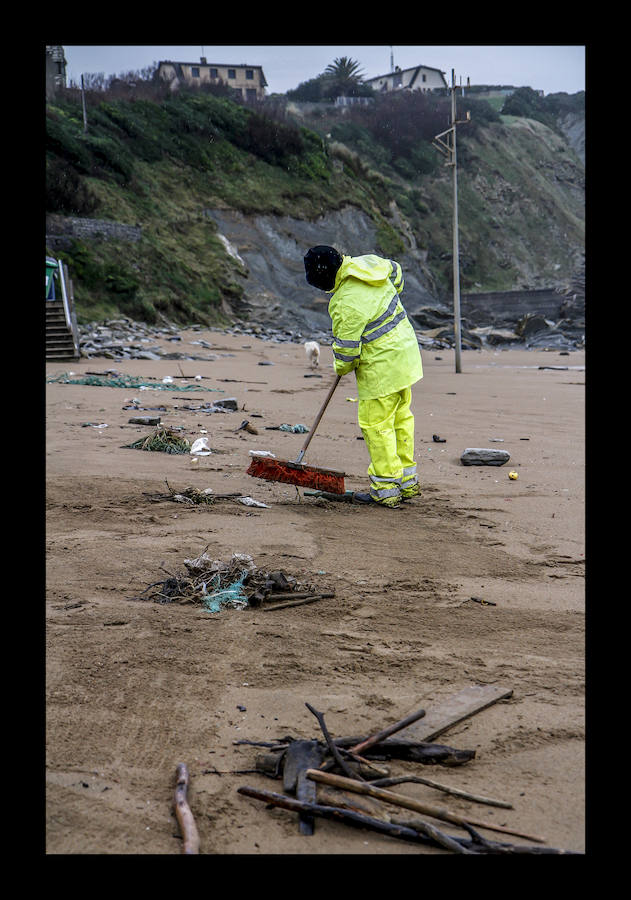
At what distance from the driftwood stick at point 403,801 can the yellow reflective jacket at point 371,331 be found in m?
3.91

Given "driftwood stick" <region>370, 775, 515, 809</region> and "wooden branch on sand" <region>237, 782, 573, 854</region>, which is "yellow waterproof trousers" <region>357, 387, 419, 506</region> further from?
"wooden branch on sand" <region>237, 782, 573, 854</region>

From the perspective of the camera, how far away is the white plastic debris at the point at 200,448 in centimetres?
704

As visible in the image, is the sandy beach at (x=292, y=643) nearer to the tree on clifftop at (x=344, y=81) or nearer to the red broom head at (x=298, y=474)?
the red broom head at (x=298, y=474)

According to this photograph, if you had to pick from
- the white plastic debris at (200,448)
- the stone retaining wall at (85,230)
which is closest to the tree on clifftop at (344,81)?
the stone retaining wall at (85,230)

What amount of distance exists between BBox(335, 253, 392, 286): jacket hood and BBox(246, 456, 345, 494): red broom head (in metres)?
1.38

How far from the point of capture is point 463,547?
4668 millimetres

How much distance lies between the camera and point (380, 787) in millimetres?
2145

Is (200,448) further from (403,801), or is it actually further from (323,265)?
(403,801)

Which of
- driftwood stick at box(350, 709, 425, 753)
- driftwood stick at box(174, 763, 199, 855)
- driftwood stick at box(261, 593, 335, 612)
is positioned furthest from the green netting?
driftwood stick at box(174, 763, 199, 855)

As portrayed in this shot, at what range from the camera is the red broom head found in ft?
18.4

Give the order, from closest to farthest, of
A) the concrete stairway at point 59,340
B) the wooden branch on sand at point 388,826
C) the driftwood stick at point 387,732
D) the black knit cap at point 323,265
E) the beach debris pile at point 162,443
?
the wooden branch on sand at point 388,826
the driftwood stick at point 387,732
the black knit cap at point 323,265
the beach debris pile at point 162,443
the concrete stairway at point 59,340
